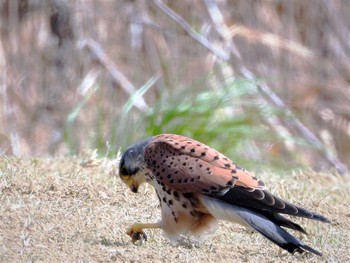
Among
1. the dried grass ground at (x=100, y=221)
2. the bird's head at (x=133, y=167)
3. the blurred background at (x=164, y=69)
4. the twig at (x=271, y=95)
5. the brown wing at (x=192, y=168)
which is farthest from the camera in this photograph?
the twig at (x=271, y=95)

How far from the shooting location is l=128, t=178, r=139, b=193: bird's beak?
4.71 metres

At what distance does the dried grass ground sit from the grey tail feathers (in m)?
0.14

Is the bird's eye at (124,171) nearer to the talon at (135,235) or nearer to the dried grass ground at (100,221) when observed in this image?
the dried grass ground at (100,221)

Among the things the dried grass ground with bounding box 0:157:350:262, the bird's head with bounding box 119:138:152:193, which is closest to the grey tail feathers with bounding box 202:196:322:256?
the dried grass ground with bounding box 0:157:350:262

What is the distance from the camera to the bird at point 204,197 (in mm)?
4070

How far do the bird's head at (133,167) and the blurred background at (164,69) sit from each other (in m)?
2.42

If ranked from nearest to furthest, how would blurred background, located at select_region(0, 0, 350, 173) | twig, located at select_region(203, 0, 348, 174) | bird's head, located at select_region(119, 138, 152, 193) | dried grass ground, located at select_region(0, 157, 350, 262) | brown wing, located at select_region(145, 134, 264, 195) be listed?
dried grass ground, located at select_region(0, 157, 350, 262) < brown wing, located at select_region(145, 134, 264, 195) < bird's head, located at select_region(119, 138, 152, 193) < blurred background, located at select_region(0, 0, 350, 173) < twig, located at select_region(203, 0, 348, 174)

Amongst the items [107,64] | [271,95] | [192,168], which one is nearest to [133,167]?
[192,168]

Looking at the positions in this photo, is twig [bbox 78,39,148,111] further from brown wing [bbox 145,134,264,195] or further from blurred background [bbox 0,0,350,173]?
brown wing [bbox 145,134,264,195]

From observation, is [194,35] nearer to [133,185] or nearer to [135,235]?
[133,185]

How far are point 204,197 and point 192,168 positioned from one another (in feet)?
0.49

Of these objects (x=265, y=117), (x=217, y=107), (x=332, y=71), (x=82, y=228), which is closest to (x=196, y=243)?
(x=82, y=228)

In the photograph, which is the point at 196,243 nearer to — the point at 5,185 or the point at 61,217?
the point at 61,217

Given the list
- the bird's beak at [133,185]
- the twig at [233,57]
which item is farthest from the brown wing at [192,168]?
the twig at [233,57]
